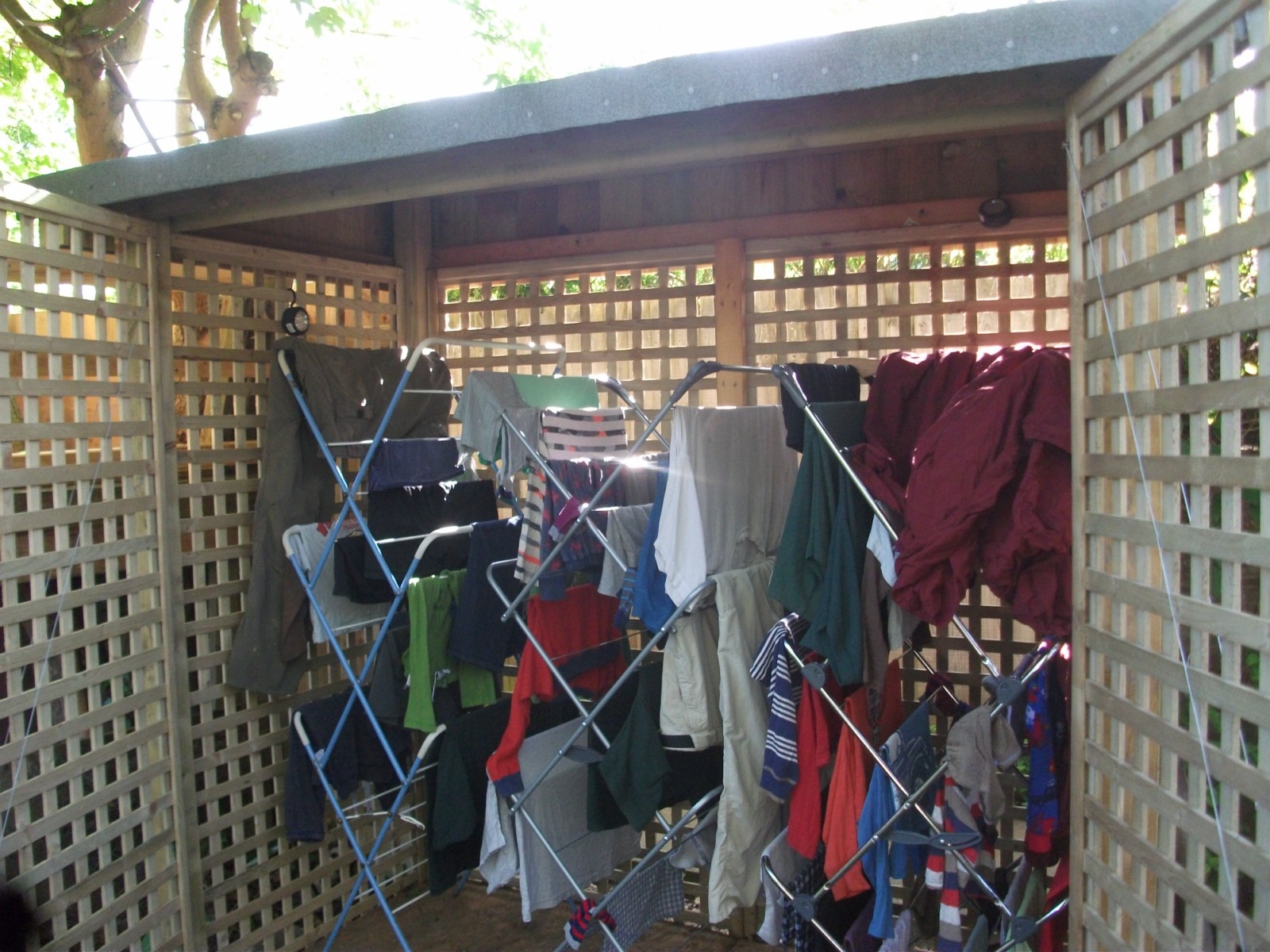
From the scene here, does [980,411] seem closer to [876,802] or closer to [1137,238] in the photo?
[1137,238]

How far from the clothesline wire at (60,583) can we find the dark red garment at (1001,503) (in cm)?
232

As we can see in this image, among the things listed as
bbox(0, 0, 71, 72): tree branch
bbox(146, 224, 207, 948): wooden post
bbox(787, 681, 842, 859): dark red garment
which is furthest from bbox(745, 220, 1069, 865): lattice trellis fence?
bbox(0, 0, 71, 72): tree branch

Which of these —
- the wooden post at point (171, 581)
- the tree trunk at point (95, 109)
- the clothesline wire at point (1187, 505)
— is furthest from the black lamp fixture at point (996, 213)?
the tree trunk at point (95, 109)

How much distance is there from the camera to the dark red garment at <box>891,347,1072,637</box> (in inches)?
90.4

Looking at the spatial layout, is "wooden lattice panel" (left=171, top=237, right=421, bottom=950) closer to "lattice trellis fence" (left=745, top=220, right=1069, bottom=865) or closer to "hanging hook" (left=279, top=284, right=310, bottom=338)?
"hanging hook" (left=279, top=284, right=310, bottom=338)

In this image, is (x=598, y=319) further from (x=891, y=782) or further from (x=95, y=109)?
(x=95, y=109)

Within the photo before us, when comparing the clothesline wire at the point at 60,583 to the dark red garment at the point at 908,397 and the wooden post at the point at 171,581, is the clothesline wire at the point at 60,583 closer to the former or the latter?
the wooden post at the point at 171,581

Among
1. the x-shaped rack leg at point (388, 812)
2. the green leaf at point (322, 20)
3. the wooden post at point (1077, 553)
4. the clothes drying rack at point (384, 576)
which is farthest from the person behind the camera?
the green leaf at point (322, 20)

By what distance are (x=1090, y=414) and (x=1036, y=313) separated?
1.48 meters

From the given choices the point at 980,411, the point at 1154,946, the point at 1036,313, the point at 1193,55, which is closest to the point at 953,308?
the point at 1036,313

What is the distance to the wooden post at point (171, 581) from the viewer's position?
11.0 ft

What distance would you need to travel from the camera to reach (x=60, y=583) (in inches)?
118

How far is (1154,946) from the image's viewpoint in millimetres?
1982

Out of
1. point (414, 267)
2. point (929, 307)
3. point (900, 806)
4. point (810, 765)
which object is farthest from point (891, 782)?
point (414, 267)
